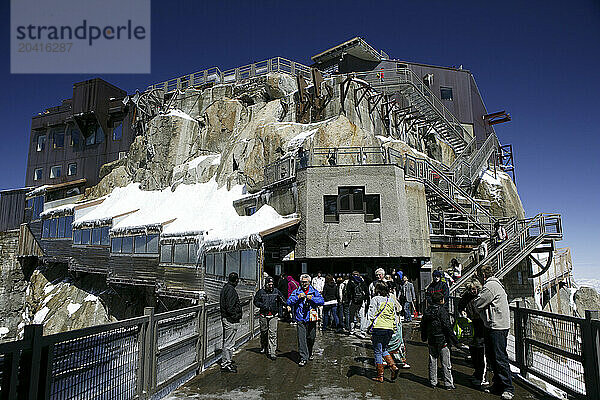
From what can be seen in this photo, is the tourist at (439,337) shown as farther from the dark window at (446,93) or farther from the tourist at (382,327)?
the dark window at (446,93)

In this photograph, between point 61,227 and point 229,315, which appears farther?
point 61,227

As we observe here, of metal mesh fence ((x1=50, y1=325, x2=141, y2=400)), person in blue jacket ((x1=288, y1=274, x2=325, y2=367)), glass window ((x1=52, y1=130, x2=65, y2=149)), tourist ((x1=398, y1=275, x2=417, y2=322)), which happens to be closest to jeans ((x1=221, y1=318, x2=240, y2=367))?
person in blue jacket ((x1=288, y1=274, x2=325, y2=367))

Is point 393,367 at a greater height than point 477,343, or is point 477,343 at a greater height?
point 477,343

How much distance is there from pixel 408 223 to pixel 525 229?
5706mm

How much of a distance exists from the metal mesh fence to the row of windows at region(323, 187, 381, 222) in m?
15.1

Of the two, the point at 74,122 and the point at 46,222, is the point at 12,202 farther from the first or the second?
the point at 74,122

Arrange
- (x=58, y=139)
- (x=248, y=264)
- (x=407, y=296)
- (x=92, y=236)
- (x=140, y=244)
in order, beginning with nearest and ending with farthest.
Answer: (x=407, y=296), (x=248, y=264), (x=140, y=244), (x=92, y=236), (x=58, y=139)

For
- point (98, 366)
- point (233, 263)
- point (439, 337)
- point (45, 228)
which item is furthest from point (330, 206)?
point (45, 228)

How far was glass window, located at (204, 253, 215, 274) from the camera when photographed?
20.3m

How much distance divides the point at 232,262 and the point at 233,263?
11 cm

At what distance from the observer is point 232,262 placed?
19125 mm

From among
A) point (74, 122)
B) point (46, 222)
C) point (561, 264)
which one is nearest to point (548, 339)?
point (561, 264)

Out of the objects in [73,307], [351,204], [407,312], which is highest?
[351,204]

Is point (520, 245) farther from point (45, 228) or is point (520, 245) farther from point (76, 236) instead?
point (45, 228)
